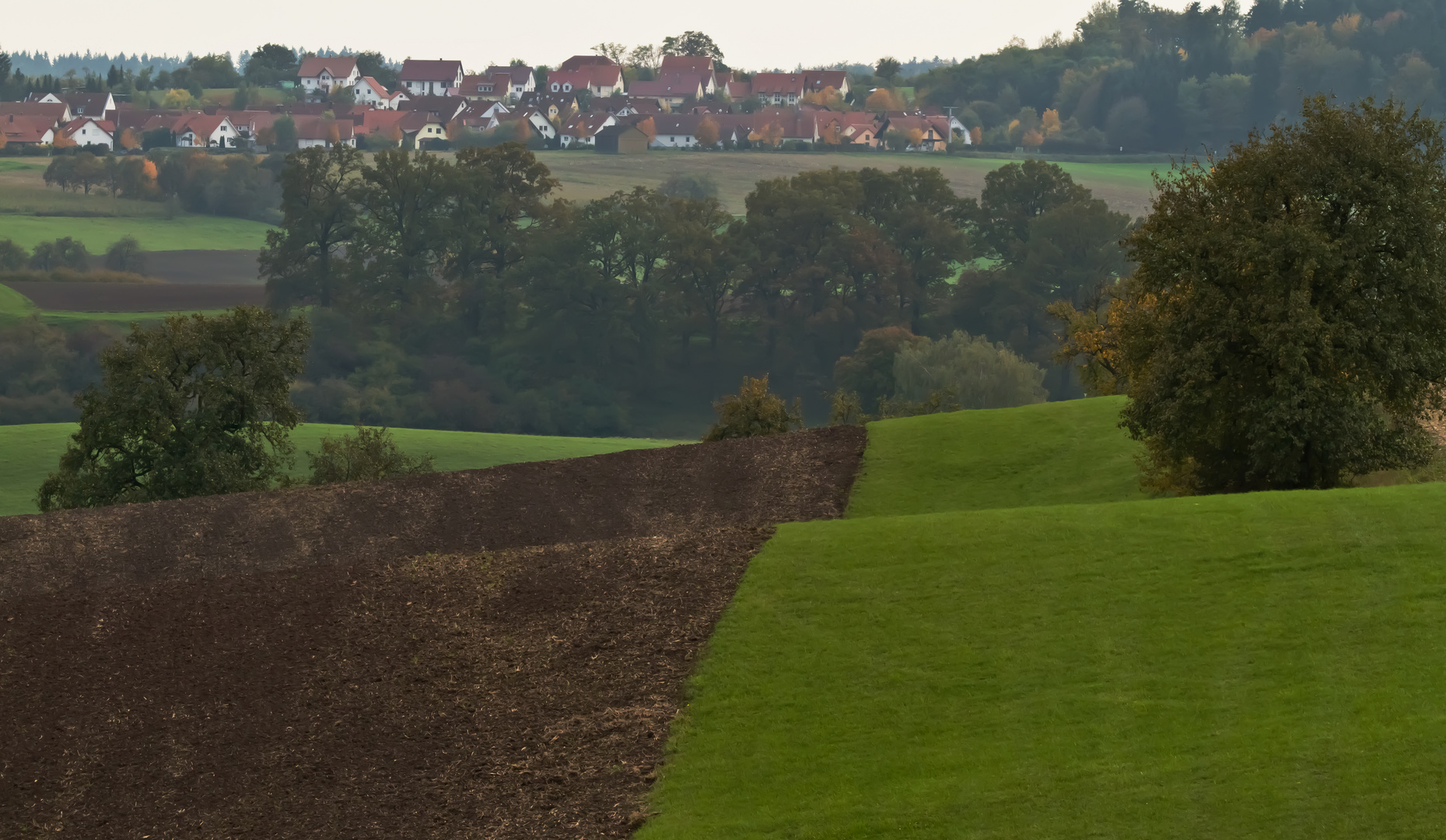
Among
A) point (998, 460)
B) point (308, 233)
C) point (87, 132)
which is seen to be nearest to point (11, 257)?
point (308, 233)

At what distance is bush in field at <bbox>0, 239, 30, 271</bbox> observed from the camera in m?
134

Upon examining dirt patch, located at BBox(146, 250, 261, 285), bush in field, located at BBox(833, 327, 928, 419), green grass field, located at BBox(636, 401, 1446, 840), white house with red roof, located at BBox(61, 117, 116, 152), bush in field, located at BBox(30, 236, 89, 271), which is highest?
white house with red roof, located at BBox(61, 117, 116, 152)

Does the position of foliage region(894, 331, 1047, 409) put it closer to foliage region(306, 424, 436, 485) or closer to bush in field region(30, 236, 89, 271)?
foliage region(306, 424, 436, 485)

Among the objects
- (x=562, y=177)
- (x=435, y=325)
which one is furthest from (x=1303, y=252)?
(x=562, y=177)

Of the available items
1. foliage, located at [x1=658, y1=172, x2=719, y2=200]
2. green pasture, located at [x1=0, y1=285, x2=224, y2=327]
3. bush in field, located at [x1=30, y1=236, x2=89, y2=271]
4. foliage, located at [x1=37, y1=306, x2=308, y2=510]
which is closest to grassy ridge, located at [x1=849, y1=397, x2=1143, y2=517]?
foliage, located at [x1=37, y1=306, x2=308, y2=510]

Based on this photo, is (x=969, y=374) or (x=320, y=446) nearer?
(x=320, y=446)

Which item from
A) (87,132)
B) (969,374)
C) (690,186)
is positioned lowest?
(969,374)

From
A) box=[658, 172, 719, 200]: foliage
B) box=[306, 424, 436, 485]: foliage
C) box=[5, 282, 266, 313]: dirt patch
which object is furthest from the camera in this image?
box=[658, 172, 719, 200]: foliage

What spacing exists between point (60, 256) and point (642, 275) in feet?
196

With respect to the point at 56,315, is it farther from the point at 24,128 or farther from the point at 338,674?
the point at 338,674

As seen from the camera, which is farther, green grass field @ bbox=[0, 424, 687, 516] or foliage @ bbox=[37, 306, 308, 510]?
green grass field @ bbox=[0, 424, 687, 516]

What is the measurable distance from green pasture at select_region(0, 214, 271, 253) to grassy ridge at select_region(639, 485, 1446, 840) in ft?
451

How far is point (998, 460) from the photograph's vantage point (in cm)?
4141

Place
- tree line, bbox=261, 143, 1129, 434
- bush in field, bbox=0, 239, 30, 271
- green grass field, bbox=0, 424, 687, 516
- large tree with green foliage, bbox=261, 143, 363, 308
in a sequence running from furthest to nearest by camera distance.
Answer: bush in field, bbox=0, 239, 30, 271 → large tree with green foliage, bbox=261, 143, 363, 308 → tree line, bbox=261, 143, 1129, 434 → green grass field, bbox=0, 424, 687, 516
